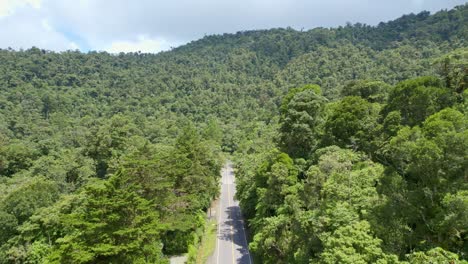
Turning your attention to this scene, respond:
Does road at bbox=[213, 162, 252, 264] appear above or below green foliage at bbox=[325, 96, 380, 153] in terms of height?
below

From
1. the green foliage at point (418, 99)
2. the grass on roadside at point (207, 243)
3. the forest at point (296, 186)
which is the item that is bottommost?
the grass on roadside at point (207, 243)

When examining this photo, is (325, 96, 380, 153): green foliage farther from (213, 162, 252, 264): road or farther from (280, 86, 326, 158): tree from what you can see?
(213, 162, 252, 264): road

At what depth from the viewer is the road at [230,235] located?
2981cm

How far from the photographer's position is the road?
29814 millimetres

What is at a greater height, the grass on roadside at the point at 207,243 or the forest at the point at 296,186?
the forest at the point at 296,186

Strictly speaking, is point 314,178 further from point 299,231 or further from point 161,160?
→ point 161,160

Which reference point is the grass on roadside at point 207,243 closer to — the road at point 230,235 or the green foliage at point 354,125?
the road at point 230,235

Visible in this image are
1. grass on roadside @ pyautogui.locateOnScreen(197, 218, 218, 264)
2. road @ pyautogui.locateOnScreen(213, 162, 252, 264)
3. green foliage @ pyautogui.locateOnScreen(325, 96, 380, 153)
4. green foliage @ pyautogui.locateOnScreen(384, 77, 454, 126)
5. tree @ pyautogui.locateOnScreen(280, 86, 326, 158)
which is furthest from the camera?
tree @ pyautogui.locateOnScreen(280, 86, 326, 158)

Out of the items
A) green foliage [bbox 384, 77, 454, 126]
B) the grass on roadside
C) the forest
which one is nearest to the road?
the grass on roadside

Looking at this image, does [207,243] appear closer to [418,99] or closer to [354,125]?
[354,125]

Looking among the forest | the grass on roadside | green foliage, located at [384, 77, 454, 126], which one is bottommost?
the grass on roadside

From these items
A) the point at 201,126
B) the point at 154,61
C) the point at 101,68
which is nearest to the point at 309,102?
the point at 201,126

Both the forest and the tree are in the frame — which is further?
the tree

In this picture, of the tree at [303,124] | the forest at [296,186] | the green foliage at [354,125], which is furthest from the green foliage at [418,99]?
the tree at [303,124]
